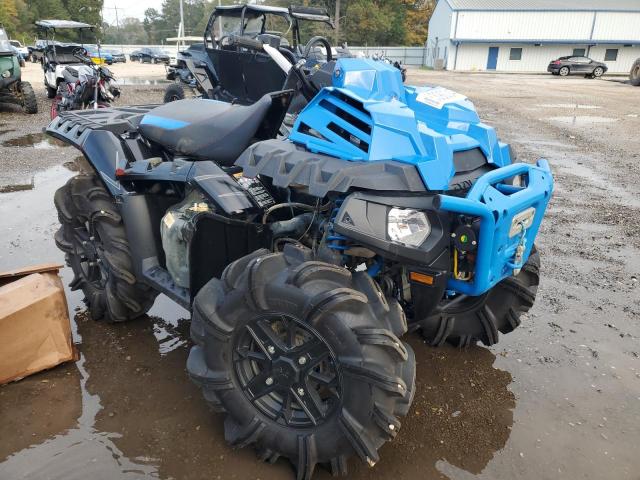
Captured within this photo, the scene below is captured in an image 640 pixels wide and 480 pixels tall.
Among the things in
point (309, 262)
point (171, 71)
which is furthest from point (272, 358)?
point (171, 71)

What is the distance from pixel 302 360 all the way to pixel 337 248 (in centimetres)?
53

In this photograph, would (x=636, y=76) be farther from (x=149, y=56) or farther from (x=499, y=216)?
(x=149, y=56)

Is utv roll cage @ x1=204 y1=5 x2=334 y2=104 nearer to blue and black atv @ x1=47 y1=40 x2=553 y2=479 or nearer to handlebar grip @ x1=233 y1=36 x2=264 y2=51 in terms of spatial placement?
handlebar grip @ x1=233 y1=36 x2=264 y2=51

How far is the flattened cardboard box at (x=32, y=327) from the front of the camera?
2.92m

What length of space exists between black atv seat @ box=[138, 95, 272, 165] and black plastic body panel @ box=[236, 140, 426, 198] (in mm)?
667

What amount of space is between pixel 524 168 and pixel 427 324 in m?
1.25

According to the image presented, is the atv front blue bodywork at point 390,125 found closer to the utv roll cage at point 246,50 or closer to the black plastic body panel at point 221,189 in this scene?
the black plastic body panel at point 221,189

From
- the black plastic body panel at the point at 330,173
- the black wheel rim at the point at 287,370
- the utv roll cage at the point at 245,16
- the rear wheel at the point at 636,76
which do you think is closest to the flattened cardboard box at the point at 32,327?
the black wheel rim at the point at 287,370

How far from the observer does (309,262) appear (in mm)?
2160

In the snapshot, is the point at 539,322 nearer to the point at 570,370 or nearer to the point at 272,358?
the point at 570,370

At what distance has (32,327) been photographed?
9.80 feet

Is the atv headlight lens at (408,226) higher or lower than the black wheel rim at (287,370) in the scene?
higher

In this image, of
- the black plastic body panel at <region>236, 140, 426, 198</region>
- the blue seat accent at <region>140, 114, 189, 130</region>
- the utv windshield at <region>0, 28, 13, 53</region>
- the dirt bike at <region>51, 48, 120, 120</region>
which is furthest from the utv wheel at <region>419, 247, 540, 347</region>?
the utv windshield at <region>0, 28, 13, 53</region>

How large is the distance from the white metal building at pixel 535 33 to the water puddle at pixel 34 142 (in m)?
38.4
